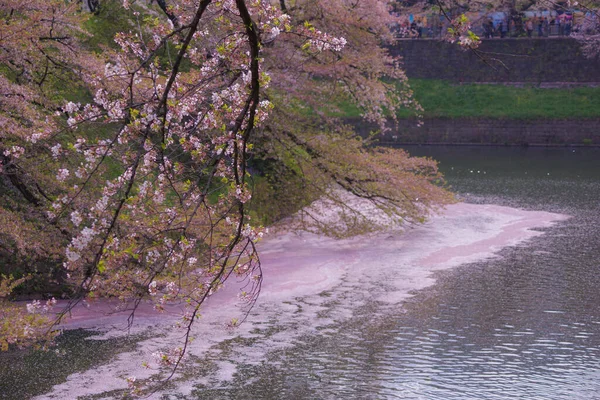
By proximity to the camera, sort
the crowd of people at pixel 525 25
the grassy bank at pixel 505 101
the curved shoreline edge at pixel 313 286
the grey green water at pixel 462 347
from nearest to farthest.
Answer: the grey green water at pixel 462 347
the curved shoreline edge at pixel 313 286
the grassy bank at pixel 505 101
the crowd of people at pixel 525 25

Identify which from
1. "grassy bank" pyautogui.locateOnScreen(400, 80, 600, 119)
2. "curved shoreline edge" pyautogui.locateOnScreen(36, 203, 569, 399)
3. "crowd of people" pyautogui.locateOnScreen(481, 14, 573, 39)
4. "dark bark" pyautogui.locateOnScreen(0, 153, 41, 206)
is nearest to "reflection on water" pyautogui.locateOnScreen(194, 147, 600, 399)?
"curved shoreline edge" pyautogui.locateOnScreen(36, 203, 569, 399)

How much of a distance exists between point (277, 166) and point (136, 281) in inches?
260

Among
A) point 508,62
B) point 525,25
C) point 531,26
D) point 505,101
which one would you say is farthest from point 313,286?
point 525,25

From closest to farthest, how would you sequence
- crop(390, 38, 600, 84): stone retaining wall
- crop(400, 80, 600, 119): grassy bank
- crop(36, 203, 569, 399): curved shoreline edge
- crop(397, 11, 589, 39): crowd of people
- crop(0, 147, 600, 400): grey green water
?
crop(0, 147, 600, 400): grey green water
crop(36, 203, 569, 399): curved shoreline edge
crop(400, 80, 600, 119): grassy bank
crop(390, 38, 600, 84): stone retaining wall
crop(397, 11, 589, 39): crowd of people

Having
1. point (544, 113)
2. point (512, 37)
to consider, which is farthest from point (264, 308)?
point (512, 37)

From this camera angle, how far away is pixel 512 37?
1698 inches

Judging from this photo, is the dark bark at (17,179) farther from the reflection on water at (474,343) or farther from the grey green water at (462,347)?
the reflection on water at (474,343)

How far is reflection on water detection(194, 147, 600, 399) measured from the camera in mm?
9305

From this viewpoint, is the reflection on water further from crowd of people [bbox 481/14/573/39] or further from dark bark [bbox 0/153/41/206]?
crowd of people [bbox 481/14/573/39]

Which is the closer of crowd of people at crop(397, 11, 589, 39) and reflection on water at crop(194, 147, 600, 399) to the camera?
reflection on water at crop(194, 147, 600, 399)

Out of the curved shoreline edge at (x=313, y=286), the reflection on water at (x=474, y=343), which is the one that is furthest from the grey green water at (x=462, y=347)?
the curved shoreline edge at (x=313, y=286)

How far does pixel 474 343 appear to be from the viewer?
10.8m

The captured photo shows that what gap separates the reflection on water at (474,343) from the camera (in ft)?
30.5

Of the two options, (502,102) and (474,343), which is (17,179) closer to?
(474,343)
